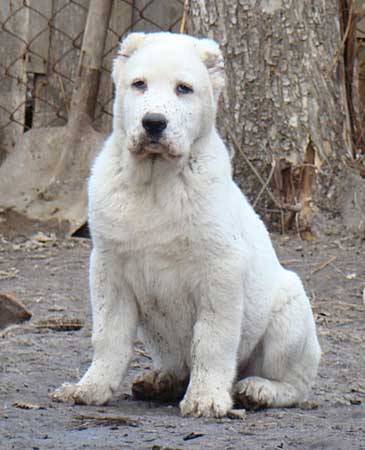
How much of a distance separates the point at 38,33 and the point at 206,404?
187 inches

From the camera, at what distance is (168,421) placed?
370 cm

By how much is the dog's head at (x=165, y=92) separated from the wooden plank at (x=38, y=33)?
410 cm

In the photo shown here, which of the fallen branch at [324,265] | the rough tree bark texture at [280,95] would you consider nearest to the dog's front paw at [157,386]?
the fallen branch at [324,265]

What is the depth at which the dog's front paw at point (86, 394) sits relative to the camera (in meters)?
3.95

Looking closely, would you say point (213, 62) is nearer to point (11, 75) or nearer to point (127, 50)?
point (127, 50)

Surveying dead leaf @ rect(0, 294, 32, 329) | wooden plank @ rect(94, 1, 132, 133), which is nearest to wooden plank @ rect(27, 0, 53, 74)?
wooden plank @ rect(94, 1, 132, 133)

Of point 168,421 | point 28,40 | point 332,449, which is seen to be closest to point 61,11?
point 28,40

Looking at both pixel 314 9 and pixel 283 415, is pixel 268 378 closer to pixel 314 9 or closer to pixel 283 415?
pixel 283 415

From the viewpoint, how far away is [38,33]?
8023mm

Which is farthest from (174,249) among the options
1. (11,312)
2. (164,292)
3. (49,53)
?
(49,53)

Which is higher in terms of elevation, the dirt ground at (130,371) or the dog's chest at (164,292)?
the dog's chest at (164,292)

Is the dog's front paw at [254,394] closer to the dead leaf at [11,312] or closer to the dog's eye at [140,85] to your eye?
the dog's eye at [140,85]

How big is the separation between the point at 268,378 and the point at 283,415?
12.1 inches

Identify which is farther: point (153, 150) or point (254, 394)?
point (254, 394)
